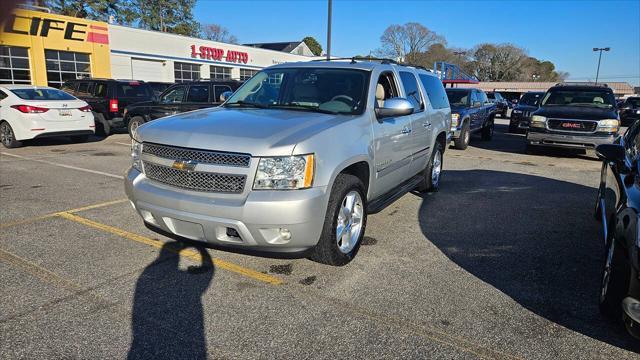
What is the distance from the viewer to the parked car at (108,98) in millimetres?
14047

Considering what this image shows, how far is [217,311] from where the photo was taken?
331 cm

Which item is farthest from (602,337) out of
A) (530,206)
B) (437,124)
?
(437,124)

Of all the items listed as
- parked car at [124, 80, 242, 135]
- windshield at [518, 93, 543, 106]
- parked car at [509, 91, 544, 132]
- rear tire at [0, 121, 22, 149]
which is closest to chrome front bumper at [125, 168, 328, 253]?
parked car at [124, 80, 242, 135]

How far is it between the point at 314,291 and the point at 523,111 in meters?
16.0

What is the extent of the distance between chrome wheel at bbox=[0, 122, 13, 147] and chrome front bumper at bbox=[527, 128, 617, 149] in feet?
42.8

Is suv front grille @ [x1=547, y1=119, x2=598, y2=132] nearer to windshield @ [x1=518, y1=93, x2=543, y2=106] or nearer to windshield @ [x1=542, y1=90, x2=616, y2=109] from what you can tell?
windshield @ [x1=542, y1=90, x2=616, y2=109]

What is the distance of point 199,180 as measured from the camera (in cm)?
359

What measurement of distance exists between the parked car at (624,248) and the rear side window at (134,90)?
13856 millimetres

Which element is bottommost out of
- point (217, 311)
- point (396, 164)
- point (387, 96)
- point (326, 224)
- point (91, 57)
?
point (217, 311)

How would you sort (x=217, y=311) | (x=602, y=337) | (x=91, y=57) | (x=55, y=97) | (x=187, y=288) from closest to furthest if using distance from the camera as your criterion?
(x=602, y=337) < (x=217, y=311) < (x=187, y=288) < (x=55, y=97) < (x=91, y=57)

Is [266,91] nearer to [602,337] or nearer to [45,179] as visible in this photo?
[602,337]

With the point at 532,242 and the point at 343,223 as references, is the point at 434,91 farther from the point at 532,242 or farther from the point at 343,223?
the point at 343,223

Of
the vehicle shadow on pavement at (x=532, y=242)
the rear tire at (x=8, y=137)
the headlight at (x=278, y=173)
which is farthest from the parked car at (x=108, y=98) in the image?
the headlight at (x=278, y=173)

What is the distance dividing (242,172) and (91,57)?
24756 mm
